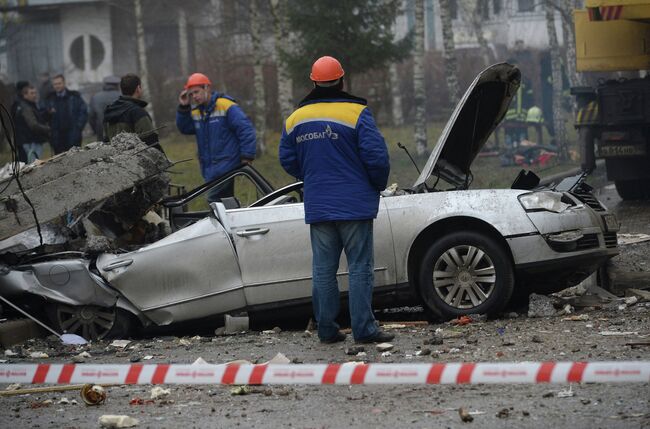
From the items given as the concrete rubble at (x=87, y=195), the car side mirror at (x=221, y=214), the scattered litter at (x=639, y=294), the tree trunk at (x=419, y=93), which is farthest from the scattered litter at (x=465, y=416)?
the tree trunk at (x=419, y=93)

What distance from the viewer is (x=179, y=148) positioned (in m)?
32.5

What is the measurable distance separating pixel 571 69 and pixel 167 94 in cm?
1177

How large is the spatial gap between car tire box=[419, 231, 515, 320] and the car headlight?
1.10 ft

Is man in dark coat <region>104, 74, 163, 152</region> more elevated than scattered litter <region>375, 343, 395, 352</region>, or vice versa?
man in dark coat <region>104, 74, 163, 152</region>

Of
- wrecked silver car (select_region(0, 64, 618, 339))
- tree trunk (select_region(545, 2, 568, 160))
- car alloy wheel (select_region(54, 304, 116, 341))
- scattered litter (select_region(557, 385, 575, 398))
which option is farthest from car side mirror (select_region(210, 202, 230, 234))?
tree trunk (select_region(545, 2, 568, 160))

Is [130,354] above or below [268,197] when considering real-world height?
below

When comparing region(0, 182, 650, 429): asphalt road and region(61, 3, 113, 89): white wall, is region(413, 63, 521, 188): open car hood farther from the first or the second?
region(61, 3, 113, 89): white wall

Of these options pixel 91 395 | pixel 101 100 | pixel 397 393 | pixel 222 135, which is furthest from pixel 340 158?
pixel 101 100

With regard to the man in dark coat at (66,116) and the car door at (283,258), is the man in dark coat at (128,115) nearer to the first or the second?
the car door at (283,258)

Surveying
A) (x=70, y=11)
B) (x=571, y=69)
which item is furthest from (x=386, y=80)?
(x=70, y=11)

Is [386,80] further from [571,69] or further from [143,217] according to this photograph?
[143,217]

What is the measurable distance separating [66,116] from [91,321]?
1051cm

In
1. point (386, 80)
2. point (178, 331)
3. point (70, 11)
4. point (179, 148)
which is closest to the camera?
point (178, 331)

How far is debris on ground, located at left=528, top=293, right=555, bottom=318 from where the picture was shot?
8.65 metres
